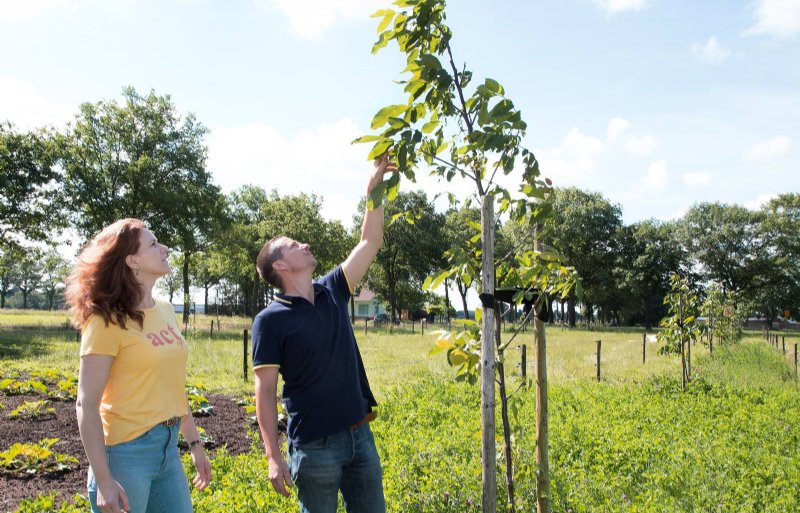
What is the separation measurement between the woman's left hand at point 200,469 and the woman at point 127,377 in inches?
8.1

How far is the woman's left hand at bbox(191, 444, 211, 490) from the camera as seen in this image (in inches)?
119

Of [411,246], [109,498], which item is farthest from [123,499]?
[411,246]

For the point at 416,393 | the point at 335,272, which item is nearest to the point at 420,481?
Result: the point at 335,272

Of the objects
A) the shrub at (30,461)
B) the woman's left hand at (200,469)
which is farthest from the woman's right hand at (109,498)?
the shrub at (30,461)

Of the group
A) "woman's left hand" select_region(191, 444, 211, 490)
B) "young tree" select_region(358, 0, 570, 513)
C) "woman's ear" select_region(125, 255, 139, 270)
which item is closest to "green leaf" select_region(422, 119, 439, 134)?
"young tree" select_region(358, 0, 570, 513)

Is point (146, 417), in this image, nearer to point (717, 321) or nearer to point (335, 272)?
point (335, 272)

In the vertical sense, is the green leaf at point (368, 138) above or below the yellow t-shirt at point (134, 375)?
above

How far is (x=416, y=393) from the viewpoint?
10336 mm

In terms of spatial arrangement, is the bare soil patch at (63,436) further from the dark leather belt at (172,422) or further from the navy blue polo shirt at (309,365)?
Result: the navy blue polo shirt at (309,365)

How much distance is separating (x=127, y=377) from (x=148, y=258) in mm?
565

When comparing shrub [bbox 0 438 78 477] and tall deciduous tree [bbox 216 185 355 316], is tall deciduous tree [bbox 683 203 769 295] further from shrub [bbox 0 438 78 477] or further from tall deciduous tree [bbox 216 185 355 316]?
shrub [bbox 0 438 78 477]

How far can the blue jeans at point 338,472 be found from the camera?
2715mm

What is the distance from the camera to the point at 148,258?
275 cm

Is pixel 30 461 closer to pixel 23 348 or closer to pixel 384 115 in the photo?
pixel 384 115
